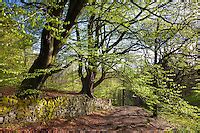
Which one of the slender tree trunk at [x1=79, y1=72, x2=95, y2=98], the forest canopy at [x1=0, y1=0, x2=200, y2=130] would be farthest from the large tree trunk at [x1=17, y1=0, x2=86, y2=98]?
the slender tree trunk at [x1=79, y1=72, x2=95, y2=98]

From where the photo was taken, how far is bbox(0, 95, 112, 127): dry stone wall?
735cm

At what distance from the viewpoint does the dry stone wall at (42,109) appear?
7.35m

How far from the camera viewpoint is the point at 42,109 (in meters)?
9.17

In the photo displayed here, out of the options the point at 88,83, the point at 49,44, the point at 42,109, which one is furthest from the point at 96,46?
the point at 88,83

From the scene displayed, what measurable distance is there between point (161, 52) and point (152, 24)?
1.89 m

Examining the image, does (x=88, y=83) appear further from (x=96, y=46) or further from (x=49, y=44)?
(x=49, y=44)

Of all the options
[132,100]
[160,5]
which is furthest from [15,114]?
[132,100]

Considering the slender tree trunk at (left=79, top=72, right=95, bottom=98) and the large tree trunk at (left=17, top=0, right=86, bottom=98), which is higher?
the large tree trunk at (left=17, top=0, right=86, bottom=98)

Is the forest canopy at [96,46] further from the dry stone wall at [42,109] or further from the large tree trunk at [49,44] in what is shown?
the dry stone wall at [42,109]

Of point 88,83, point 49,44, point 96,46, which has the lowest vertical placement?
point 88,83

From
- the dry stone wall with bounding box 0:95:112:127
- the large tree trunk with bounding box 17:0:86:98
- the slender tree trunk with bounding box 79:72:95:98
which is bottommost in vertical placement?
the dry stone wall with bounding box 0:95:112:127

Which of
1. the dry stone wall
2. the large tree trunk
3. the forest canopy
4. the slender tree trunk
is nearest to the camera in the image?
the forest canopy

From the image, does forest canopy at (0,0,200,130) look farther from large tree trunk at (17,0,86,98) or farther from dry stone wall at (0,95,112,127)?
dry stone wall at (0,95,112,127)

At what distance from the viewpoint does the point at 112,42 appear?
1480cm
